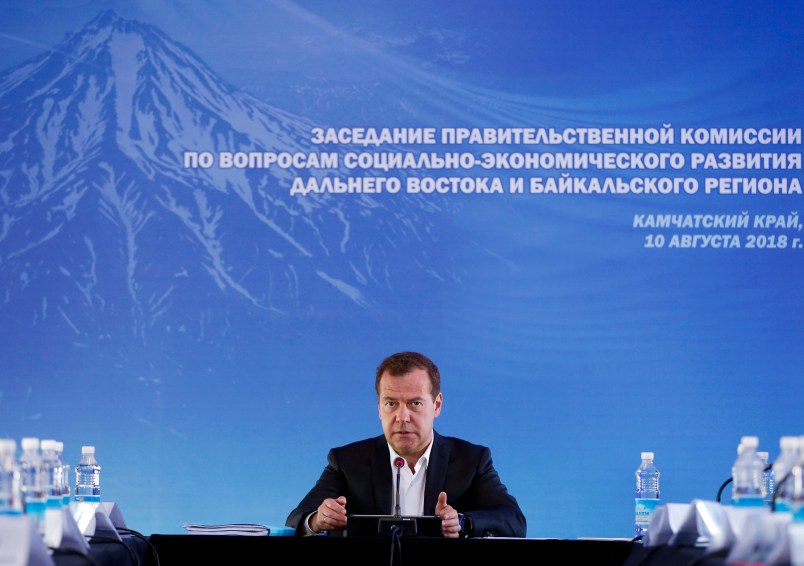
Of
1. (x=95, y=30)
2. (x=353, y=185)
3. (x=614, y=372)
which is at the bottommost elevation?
(x=614, y=372)

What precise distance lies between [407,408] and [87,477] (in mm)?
1684

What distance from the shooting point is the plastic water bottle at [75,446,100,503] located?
192 inches

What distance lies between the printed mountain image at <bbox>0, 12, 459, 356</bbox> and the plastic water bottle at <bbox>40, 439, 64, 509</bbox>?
2.15 meters

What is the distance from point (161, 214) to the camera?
5191mm

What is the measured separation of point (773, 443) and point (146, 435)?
8.83 feet

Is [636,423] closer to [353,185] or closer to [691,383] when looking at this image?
[691,383]

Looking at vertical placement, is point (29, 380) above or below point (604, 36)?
below

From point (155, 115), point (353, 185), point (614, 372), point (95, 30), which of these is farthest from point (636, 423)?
point (95, 30)

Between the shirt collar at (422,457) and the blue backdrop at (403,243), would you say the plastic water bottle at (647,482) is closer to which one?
the blue backdrop at (403,243)

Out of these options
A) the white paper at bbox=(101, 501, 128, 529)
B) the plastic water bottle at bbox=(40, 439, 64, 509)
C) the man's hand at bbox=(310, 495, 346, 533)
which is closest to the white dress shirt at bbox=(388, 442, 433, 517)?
the man's hand at bbox=(310, 495, 346, 533)

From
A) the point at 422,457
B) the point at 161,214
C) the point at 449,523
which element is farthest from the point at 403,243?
the point at 449,523

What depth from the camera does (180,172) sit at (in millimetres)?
5195

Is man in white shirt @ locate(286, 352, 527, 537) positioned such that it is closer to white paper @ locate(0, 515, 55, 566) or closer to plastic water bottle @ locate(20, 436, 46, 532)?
plastic water bottle @ locate(20, 436, 46, 532)

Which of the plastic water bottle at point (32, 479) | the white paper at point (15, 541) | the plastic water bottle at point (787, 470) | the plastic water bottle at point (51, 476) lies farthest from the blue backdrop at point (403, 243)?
the white paper at point (15, 541)
